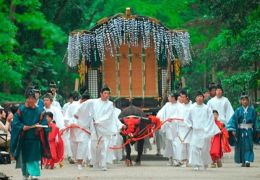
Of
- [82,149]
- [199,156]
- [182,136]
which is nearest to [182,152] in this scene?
[182,136]

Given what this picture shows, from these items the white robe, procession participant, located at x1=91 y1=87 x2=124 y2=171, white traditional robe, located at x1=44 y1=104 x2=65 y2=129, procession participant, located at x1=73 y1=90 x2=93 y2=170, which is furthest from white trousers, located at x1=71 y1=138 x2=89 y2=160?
white traditional robe, located at x1=44 y1=104 x2=65 y2=129

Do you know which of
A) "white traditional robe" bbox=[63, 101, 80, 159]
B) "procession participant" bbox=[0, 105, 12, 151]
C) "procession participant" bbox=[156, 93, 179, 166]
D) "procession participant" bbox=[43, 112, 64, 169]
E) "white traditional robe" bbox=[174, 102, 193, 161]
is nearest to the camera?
"procession participant" bbox=[43, 112, 64, 169]

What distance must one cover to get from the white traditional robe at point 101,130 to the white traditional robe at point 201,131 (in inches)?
70.3

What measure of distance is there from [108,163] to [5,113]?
564 centimetres

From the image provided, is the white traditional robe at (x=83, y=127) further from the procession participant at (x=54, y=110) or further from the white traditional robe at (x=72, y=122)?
the procession participant at (x=54, y=110)

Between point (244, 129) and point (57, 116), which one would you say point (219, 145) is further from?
point (57, 116)

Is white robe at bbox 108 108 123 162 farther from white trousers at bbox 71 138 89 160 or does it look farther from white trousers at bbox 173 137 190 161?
white trousers at bbox 173 137 190 161

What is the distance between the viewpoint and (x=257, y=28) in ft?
98.7

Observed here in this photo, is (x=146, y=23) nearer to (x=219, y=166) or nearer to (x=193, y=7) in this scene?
(x=219, y=166)

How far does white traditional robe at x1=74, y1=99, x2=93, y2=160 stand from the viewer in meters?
21.9

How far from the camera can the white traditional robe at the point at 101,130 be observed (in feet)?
71.6

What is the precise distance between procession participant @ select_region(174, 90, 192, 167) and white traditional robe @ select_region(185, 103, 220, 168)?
34.3 inches

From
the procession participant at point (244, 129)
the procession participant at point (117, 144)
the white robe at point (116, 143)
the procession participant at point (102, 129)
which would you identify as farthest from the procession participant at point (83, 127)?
the procession participant at point (244, 129)

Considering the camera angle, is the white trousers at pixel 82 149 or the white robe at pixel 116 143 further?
the white robe at pixel 116 143
